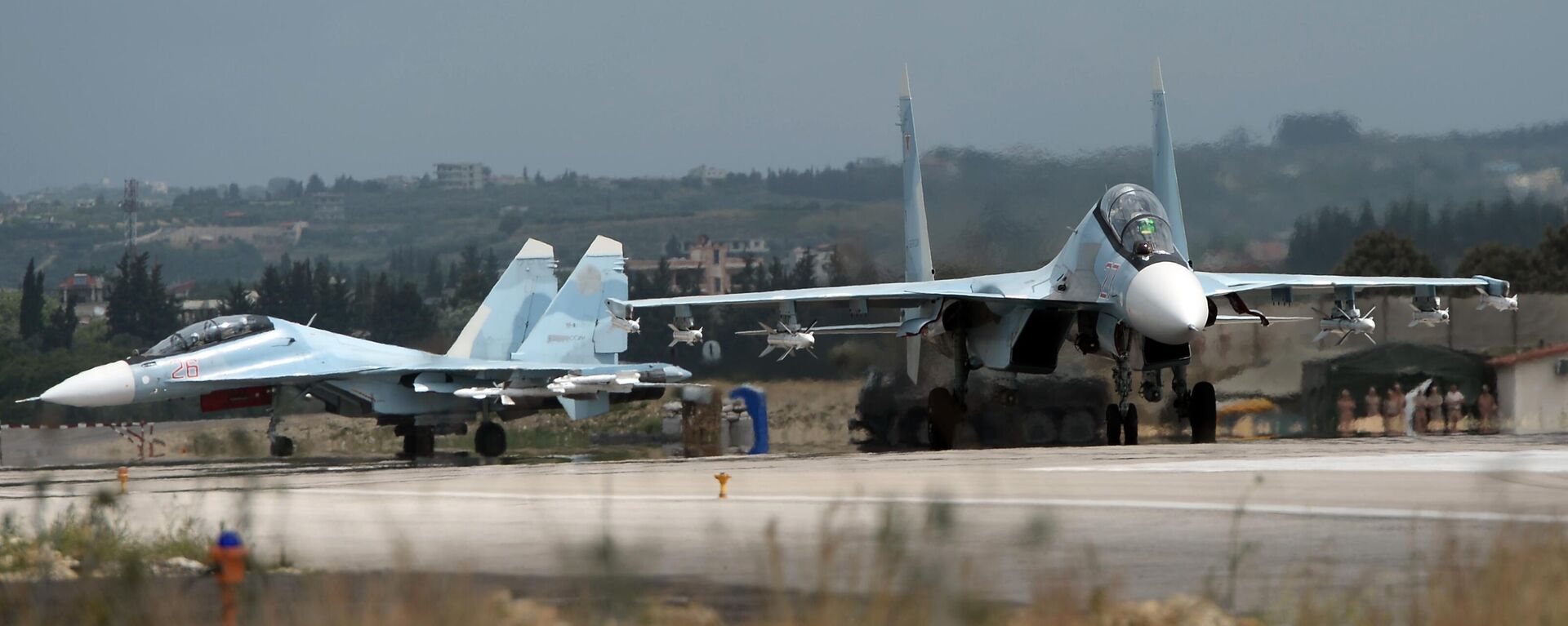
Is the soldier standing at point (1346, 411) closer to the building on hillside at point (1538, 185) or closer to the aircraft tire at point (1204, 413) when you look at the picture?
the aircraft tire at point (1204, 413)

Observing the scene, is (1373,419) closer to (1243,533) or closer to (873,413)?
(873,413)

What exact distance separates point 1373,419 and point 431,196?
9988 centimetres

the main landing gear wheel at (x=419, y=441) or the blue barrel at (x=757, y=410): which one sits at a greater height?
the blue barrel at (x=757, y=410)

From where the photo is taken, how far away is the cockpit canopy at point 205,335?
23.6 metres

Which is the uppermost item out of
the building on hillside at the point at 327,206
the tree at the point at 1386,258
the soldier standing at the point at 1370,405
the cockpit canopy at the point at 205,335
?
the building on hillside at the point at 327,206

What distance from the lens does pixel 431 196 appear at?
4656 inches

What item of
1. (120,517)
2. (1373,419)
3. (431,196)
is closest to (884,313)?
(1373,419)

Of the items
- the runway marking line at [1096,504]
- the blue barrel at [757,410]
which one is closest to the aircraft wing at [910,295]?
the blue barrel at [757,410]

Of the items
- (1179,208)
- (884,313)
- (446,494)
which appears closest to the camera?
(446,494)

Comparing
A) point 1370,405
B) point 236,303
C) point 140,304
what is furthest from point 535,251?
point 140,304

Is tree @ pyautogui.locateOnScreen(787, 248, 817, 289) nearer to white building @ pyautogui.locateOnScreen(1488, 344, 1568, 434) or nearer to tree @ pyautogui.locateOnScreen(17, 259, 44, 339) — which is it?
white building @ pyautogui.locateOnScreen(1488, 344, 1568, 434)

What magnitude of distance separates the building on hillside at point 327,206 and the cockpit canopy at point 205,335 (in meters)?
90.8

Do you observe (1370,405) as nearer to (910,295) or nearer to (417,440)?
(910,295)

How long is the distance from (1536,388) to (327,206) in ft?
355
